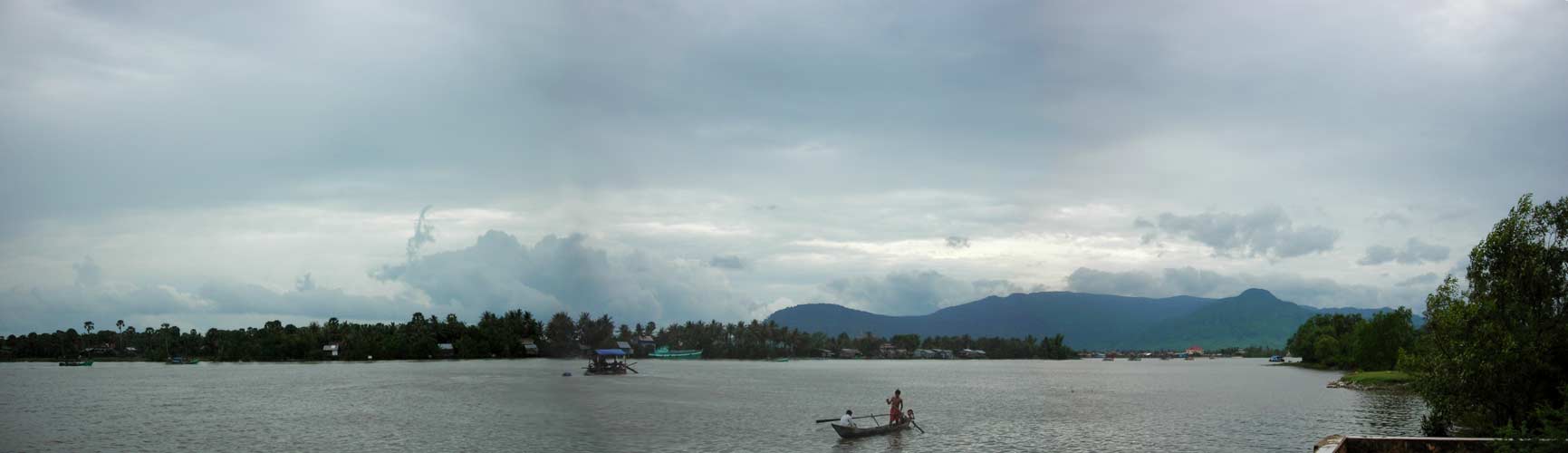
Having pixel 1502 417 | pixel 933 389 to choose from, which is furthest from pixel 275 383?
pixel 1502 417

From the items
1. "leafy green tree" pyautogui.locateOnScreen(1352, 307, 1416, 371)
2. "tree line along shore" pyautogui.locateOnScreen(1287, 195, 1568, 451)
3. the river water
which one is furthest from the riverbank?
"tree line along shore" pyautogui.locateOnScreen(1287, 195, 1568, 451)

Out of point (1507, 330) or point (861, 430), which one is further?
point (861, 430)

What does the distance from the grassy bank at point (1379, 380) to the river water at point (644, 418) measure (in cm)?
406

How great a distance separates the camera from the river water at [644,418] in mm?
47156

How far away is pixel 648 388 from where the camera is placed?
95750 mm

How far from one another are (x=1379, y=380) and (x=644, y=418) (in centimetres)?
7956

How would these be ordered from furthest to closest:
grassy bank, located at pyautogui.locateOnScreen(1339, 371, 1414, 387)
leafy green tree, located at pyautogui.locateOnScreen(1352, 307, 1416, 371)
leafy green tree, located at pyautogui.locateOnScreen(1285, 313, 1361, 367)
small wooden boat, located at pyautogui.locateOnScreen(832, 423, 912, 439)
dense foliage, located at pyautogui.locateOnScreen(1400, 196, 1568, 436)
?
1. leafy green tree, located at pyautogui.locateOnScreen(1285, 313, 1361, 367)
2. leafy green tree, located at pyautogui.locateOnScreen(1352, 307, 1416, 371)
3. grassy bank, located at pyautogui.locateOnScreen(1339, 371, 1414, 387)
4. small wooden boat, located at pyautogui.locateOnScreen(832, 423, 912, 439)
5. dense foliage, located at pyautogui.locateOnScreen(1400, 196, 1568, 436)

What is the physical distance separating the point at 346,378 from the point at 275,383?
11714mm

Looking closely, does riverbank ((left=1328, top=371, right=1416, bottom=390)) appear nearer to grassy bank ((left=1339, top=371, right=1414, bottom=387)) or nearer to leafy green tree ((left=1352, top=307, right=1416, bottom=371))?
grassy bank ((left=1339, top=371, right=1414, bottom=387))

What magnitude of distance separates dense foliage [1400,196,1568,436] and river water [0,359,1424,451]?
1037 centimetres

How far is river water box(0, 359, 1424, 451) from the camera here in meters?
47.2

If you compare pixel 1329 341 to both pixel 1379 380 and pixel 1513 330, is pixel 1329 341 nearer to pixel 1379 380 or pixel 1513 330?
pixel 1379 380

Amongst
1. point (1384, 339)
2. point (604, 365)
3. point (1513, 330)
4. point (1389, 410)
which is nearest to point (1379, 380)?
point (1384, 339)

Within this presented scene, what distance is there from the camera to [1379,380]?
309ft
